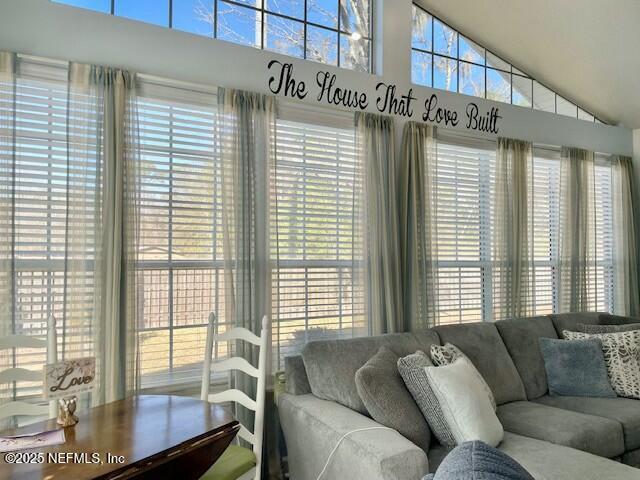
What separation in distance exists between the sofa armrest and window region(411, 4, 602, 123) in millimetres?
2654

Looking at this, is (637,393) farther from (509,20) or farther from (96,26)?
(96,26)

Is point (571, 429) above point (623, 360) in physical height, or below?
below

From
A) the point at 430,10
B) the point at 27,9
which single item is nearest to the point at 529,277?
the point at 430,10

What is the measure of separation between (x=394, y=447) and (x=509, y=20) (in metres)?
3.51

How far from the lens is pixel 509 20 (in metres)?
3.88

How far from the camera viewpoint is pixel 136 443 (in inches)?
60.8

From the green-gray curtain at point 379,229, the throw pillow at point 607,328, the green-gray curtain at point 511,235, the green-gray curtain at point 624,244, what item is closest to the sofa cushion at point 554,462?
the green-gray curtain at point 379,229

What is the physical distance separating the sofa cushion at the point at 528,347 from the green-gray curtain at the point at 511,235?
1.55 ft

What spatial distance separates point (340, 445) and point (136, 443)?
2.89ft

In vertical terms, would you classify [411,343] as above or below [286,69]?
below

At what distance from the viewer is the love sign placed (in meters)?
1.57

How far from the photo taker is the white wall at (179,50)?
7.96ft

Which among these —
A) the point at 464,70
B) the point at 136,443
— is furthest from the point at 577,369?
the point at 136,443

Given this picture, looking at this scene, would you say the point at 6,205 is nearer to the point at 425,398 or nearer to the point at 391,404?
the point at 391,404
